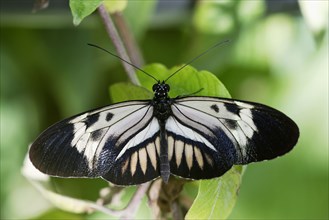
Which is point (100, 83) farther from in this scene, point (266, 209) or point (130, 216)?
point (130, 216)

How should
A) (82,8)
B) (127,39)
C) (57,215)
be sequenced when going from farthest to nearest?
(57,215) < (127,39) < (82,8)

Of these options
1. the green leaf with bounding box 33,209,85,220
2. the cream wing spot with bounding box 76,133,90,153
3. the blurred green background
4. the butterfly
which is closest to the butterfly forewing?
the butterfly

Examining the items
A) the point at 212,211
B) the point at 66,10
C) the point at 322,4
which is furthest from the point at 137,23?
the point at 212,211

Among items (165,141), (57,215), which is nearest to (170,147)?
(165,141)

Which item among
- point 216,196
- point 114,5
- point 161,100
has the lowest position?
point 216,196

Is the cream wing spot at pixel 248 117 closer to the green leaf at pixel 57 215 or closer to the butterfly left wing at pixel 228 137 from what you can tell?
the butterfly left wing at pixel 228 137

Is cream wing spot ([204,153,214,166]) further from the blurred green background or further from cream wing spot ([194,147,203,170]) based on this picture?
the blurred green background

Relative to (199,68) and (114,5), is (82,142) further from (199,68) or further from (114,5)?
(199,68)
